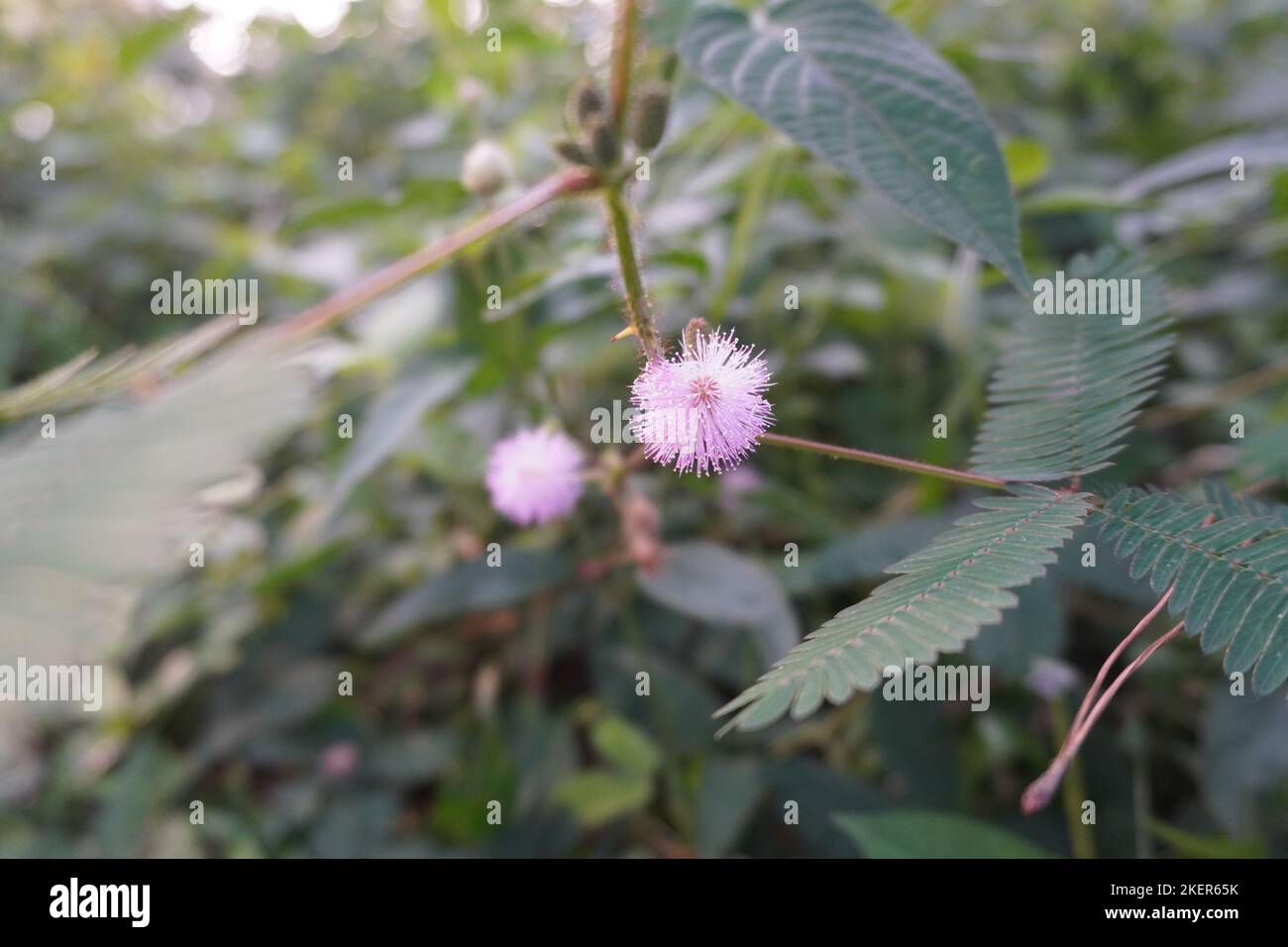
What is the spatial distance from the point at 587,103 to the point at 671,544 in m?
0.49

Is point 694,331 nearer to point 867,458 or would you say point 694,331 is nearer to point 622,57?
point 867,458

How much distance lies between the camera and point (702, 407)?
0.44 m

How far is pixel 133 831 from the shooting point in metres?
A: 1.01

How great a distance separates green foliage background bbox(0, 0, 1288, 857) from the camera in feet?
2.73

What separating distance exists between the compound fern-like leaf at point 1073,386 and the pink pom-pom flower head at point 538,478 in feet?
1.00

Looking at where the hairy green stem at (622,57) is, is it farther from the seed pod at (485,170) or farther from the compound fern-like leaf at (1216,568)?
the compound fern-like leaf at (1216,568)

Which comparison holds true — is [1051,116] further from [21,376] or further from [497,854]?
[21,376]

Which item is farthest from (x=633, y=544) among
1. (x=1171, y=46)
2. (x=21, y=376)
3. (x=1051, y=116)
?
(x=1171, y=46)

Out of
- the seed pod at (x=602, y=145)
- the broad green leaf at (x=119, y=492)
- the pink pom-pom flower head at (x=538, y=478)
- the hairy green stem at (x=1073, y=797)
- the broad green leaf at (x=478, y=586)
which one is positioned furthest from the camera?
the broad green leaf at (x=478, y=586)

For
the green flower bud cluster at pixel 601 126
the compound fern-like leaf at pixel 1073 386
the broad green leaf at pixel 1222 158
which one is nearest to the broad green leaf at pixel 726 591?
the compound fern-like leaf at pixel 1073 386

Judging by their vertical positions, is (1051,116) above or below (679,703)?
above

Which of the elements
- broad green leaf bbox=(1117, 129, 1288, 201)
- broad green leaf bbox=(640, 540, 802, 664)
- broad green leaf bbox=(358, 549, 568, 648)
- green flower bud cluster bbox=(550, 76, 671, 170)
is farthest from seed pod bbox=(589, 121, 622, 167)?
broad green leaf bbox=(1117, 129, 1288, 201)

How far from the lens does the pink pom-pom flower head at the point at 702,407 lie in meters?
0.43
